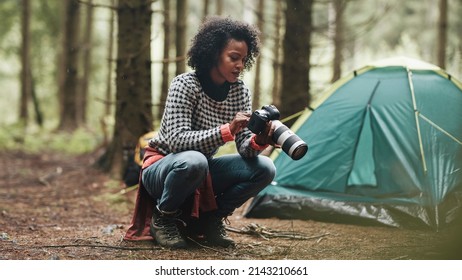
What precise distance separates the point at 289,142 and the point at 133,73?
354 centimetres

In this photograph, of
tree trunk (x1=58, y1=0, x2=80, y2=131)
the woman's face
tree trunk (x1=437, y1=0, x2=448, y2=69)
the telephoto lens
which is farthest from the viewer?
tree trunk (x1=58, y1=0, x2=80, y2=131)

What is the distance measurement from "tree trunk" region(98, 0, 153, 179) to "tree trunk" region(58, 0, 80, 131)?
720 centimetres

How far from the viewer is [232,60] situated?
328cm

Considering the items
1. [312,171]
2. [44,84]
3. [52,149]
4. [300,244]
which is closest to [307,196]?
[312,171]

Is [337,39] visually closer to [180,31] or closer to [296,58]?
[180,31]

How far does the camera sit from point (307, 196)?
15.7 ft

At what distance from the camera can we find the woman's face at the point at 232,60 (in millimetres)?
3268

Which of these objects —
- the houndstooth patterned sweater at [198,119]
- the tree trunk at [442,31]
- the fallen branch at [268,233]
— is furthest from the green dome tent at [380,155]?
the tree trunk at [442,31]

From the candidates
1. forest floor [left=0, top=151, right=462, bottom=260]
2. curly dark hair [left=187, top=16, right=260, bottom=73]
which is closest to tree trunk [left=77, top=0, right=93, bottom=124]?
forest floor [left=0, top=151, right=462, bottom=260]

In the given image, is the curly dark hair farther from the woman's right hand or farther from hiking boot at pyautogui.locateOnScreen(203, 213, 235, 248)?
hiking boot at pyautogui.locateOnScreen(203, 213, 235, 248)

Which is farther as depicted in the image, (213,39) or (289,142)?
(213,39)

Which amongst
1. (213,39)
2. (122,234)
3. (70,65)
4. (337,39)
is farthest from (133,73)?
(70,65)

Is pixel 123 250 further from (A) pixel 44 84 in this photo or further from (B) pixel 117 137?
(A) pixel 44 84

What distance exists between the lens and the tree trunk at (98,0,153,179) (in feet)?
20.4
